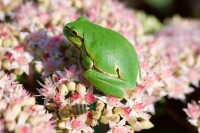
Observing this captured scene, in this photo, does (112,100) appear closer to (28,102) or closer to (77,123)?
(77,123)

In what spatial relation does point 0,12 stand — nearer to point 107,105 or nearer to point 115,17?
point 115,17

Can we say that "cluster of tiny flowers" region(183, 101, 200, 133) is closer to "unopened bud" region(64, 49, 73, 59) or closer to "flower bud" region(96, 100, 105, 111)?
"flower bud" region(96, 100, 105, 111)

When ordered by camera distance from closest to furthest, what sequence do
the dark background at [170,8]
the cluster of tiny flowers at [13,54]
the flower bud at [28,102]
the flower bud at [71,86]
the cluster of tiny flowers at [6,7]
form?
the flower bud at [28,102] → the flower bud at [71,86] → the cluster of tiny flowers at [13,54] → the cluster of tiny flowers at [6,7] → the dark background at [170,8]

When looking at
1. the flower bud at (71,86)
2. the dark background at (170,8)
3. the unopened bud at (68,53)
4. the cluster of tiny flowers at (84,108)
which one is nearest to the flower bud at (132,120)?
the cluster of tiny flowers at (84,108)

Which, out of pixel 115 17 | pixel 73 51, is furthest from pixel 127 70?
pixel 115 17

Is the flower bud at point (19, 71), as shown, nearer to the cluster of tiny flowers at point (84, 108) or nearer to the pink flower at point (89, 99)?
the cluster of tiny flowers at point (84, 108)

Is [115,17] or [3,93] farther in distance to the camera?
[115,17]
